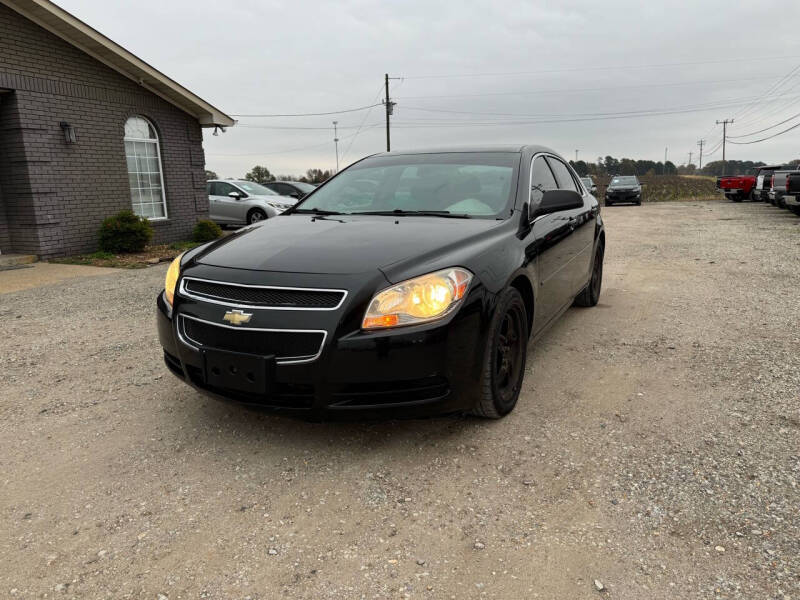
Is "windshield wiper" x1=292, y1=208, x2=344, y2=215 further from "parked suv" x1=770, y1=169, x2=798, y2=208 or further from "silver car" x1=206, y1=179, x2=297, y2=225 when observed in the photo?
"parked suv" x1=770, y1=169, x2=798, y2=208

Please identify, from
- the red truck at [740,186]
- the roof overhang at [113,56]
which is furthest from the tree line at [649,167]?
the roof overhang at [113,56]

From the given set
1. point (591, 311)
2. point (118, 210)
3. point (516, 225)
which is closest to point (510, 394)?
point (516, 225)

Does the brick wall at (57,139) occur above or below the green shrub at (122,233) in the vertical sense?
above

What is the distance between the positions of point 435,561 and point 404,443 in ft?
2.97

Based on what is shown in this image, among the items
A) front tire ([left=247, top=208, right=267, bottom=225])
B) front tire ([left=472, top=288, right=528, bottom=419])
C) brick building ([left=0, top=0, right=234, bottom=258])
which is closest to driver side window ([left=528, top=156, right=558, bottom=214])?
front tire ([left=472, top=288, right=528, bottom=419])

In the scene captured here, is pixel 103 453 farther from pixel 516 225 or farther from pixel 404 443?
pixel 516 225

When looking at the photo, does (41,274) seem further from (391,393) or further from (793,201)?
(793,201)

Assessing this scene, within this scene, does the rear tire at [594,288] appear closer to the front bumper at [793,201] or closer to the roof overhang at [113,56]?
the roof overhang at [113,56]

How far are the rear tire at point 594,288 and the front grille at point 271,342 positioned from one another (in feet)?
12.3

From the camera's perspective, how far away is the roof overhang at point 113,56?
29.9 ft

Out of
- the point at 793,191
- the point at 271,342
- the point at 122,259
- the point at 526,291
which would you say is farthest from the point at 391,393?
the point at 793,191

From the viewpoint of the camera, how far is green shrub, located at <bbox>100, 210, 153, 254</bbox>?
1030cm

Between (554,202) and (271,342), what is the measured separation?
210cm

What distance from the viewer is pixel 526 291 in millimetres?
3461
